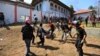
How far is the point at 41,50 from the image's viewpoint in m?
19.9

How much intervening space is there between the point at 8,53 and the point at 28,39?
3318 mm

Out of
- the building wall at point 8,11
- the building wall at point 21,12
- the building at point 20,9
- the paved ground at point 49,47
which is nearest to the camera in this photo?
the paved ground at point 49,47

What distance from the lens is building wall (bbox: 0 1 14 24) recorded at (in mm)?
36844

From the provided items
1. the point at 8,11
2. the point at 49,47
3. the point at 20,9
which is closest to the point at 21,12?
the point at 20,9

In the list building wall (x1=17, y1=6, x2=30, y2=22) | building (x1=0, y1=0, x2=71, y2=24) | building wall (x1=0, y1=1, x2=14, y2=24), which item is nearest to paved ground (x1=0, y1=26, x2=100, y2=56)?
building wall (x1=0, y1=1, x2=14, y2=24)

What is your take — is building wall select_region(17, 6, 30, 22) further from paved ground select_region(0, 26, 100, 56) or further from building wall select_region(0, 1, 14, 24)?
paved ground select_region(0, 26, 100, 56)

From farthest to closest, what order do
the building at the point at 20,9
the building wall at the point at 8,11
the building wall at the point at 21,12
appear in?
the building wall at the point at 21,12 < the building at the point at 20,9 < the building wall at the point at 8,11

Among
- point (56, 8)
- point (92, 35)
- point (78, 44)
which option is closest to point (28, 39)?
point (78, 44)

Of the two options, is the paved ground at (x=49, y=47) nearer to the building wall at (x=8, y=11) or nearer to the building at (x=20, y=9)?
the building wall at (x=8, y=11)

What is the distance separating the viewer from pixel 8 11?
37812 millimetres

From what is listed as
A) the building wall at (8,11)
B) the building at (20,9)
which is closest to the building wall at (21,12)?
the building at (20,9)

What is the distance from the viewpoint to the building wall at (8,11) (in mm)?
36844

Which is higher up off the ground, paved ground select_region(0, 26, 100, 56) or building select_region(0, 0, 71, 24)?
building select_region(0, 0, 71, 24)

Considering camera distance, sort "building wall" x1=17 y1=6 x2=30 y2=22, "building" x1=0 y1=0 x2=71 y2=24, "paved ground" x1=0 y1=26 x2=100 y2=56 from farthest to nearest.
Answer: "building wall" x1=17 y1=6 x2=30 y2=22
"building" x1=0 y1=0 x2=71 y2=24
"paved ground" x1=0 y1=26 x2=100 y2=56
